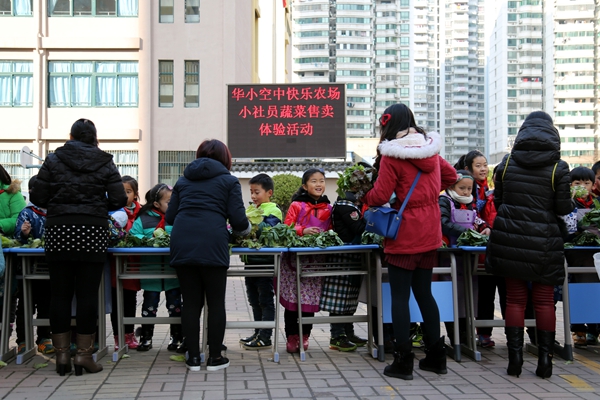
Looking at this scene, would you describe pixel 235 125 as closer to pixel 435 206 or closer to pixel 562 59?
pixel 435 206

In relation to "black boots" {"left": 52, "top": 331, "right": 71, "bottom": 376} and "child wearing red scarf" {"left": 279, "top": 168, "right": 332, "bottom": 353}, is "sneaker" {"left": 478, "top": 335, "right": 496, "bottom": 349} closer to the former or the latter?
"child wearing red scarf" {"left": 279, "top": 168, "right": 332, "bottom": 353}

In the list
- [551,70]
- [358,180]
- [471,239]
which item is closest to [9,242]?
[358,180]

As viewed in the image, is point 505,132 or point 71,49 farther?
point 505,132

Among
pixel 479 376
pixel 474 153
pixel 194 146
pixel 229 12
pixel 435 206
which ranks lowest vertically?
pixel 479 376

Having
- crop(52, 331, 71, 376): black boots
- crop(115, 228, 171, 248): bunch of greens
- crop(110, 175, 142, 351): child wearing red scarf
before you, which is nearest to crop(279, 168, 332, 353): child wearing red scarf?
crop(115, 228, 171, 248): bunch of greens

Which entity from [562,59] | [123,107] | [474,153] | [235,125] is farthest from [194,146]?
[562,59]

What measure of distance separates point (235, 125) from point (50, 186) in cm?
1726

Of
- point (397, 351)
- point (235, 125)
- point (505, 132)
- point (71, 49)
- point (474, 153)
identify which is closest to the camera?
point (397, 351)

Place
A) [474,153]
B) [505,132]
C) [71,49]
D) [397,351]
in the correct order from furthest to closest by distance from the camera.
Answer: [505,132]
[71,49]
[474,153]
[397,351]

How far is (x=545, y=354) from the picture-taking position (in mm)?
5406

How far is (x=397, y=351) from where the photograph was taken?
5.40m

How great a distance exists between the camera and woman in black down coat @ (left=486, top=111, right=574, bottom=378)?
532cm

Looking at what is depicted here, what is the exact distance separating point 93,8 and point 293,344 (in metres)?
23.8

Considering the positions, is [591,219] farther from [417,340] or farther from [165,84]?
[165,84]
